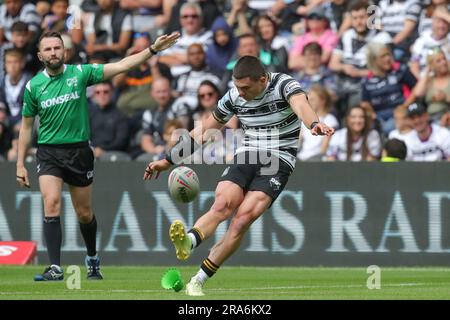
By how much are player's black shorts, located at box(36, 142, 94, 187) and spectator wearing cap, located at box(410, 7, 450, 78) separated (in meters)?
7.30

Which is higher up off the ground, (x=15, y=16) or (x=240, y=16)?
(x=15, y=16)

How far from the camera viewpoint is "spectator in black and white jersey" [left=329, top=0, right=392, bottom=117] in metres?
19.3

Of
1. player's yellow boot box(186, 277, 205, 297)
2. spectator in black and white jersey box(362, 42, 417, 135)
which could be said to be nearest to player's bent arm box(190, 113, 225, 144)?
player's yellow boot box(186, 277, 205, 297)

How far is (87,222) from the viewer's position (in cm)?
1398

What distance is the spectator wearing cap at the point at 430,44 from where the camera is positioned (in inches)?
750

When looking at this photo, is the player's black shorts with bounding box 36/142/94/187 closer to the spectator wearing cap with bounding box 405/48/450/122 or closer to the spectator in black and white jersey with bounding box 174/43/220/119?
the spectator in black and white jersey with bounding box 174/43/220/119

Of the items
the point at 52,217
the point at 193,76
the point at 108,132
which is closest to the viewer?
the point at 52,217

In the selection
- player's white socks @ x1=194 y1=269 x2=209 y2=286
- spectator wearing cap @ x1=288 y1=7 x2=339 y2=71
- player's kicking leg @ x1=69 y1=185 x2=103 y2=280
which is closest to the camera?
player's white socks @ x1=194 y1=269 x2=209 y2=286

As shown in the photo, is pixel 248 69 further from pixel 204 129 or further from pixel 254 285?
pixel 254 285

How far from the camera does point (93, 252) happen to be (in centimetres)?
1402

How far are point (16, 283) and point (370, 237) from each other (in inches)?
225

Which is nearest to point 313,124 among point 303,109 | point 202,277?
point 303,109

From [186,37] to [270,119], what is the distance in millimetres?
9260

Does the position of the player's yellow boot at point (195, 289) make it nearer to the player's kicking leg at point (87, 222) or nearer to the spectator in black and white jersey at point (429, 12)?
the player's kicking leg at point (87, 222)
